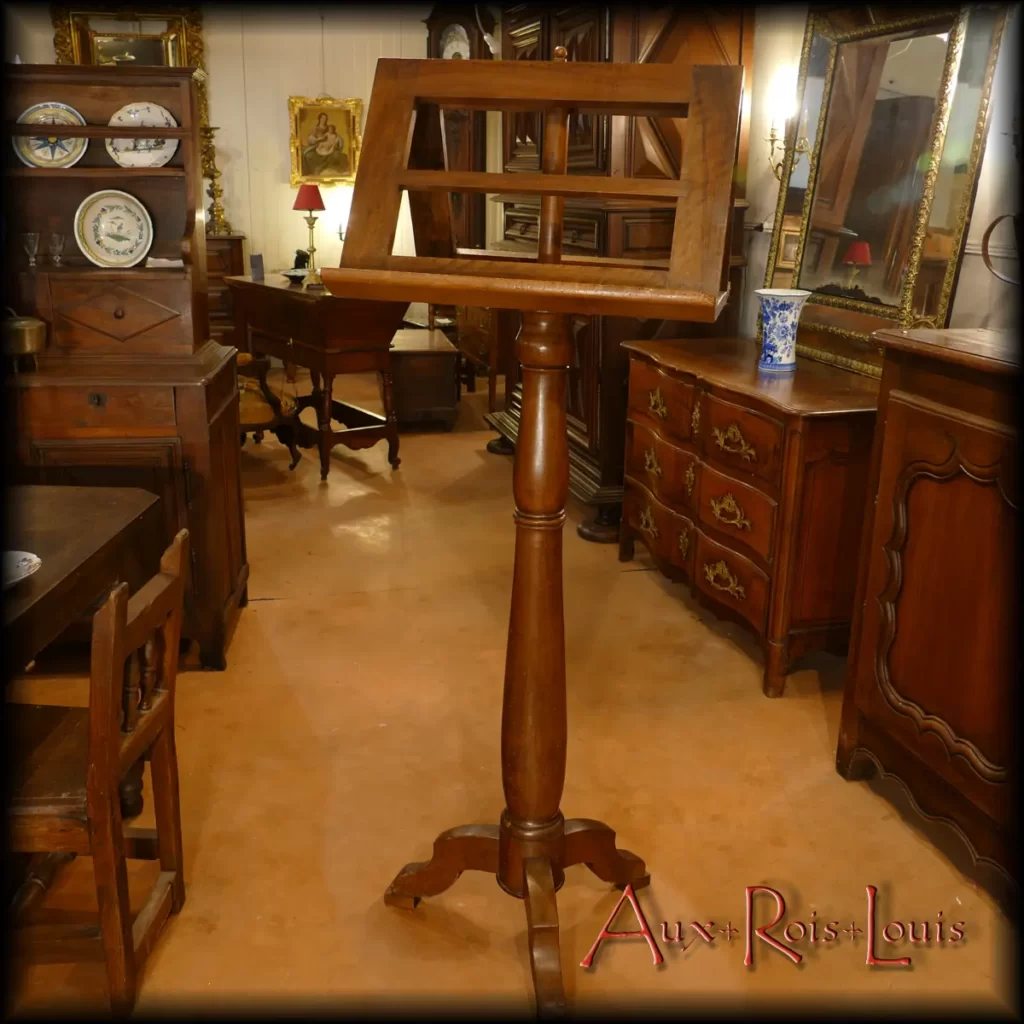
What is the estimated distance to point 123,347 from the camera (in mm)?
3281

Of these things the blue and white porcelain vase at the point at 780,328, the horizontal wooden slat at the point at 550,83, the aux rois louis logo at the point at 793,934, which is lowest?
the aux rois louis logo at the point at 793,934

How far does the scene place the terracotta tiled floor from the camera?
211 centimetres

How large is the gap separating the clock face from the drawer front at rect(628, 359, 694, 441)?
14.1 ft

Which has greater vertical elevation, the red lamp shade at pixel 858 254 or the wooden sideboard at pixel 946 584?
the red lamp shade at pixel 858 254

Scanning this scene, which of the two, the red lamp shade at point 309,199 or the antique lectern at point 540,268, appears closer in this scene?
the antique lectern at point 540,268

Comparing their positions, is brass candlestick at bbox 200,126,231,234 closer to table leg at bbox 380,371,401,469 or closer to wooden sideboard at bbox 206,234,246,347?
wooden sideboard at bbox 206,234,246,347

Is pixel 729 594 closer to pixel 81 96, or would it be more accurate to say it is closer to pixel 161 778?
pixel 161 778

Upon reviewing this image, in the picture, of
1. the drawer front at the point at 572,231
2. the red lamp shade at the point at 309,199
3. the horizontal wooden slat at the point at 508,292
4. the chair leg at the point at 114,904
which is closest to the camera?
the horizontal wooden slat at the point at 508,292

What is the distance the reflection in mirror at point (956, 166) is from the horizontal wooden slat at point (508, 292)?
1.81 meters

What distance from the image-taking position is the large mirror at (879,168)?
3033 millimetres

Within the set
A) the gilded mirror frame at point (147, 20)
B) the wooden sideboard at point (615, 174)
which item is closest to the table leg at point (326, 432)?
the wooden sideboard at point (615, 174)

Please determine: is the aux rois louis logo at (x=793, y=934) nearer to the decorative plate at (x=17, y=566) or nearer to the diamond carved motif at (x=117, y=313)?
the decorative plate at (x=17, y=566)

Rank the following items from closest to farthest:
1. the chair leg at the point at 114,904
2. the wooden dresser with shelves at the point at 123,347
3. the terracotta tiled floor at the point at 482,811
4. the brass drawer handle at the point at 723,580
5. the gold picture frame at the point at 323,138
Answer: the chair leg at the point at 114,904 < the terracotta tiled floor at the point at 482,811 < the wooden dresser with shelves at the point at 123,347 < the brass drawer handle at the point at 723,580 < the gold picture frame at the point at 323,138

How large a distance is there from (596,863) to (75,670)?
1983 millimetres
